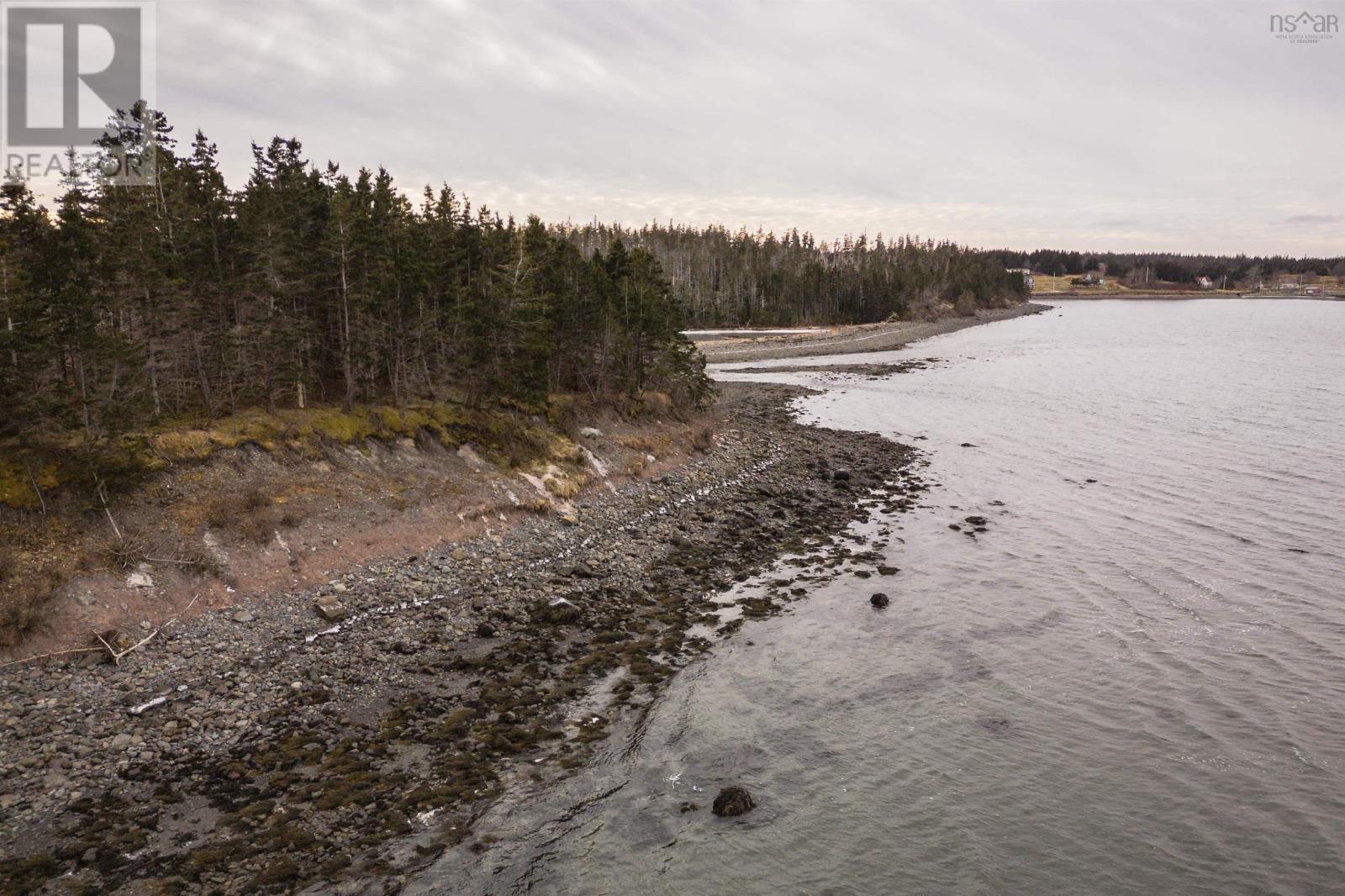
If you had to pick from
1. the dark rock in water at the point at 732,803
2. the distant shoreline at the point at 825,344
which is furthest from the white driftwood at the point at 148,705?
the distant shoreline at the point at 825,344

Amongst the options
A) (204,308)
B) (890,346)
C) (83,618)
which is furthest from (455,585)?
(890,346)

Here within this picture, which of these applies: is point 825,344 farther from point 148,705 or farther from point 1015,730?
point 148,705

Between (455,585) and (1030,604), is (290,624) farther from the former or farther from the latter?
(1030,604)

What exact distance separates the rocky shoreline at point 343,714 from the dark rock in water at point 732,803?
11.6 feet

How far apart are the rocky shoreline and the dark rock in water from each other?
3.55m

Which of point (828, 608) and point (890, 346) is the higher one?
point (890, 346)

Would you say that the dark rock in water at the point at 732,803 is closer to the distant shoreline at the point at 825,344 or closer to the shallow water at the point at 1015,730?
the shallow water at the point at 1015,730

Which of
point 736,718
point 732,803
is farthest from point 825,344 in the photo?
point 732,803

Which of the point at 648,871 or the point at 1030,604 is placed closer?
the point at 648,871

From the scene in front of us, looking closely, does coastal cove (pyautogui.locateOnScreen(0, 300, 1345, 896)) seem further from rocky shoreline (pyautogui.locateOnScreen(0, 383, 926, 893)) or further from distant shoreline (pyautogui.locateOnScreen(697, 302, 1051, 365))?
distant shoreline (pyautogui.locateOnScreen(697, 302, 1051, 365))

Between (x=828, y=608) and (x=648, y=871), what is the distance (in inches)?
555

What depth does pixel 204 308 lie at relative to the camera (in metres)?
30.6

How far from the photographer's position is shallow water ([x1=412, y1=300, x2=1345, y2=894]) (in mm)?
14156

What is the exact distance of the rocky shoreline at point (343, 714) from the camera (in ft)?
44.4
